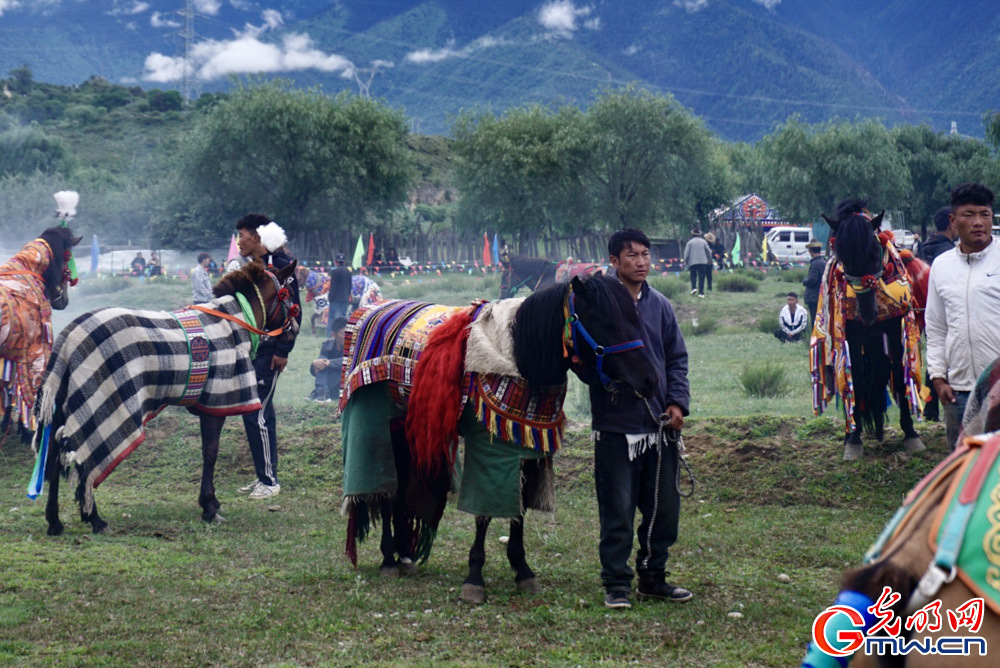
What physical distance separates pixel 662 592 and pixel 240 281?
14.1ft

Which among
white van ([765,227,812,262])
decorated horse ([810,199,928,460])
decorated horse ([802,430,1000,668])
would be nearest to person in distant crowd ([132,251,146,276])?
white van ([765,227,812,262])

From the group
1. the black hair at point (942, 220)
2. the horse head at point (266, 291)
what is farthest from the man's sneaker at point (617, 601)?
the black hair at point (942, 220)

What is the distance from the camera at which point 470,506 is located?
5059 mm

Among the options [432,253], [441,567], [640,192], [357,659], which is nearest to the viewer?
[357,659]

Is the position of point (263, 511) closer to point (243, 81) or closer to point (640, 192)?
point (640, 192)

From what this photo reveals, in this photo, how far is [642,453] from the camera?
5000mm

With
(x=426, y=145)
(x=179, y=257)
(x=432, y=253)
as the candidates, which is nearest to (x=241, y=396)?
(x=432, y=253)

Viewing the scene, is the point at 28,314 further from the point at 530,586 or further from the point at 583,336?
the point at 583,336

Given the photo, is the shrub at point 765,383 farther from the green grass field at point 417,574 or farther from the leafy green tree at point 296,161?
the leafy green tree at point 296,161

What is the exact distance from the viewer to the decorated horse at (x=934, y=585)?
1.72 meters

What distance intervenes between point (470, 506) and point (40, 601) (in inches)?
92.1

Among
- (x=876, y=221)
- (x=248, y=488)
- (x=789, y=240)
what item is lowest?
(x=248, y=488)

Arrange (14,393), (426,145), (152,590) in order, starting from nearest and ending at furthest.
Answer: (152,590)
(14,393)
(426,145)

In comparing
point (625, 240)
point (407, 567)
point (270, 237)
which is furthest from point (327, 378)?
point (625, 240)
